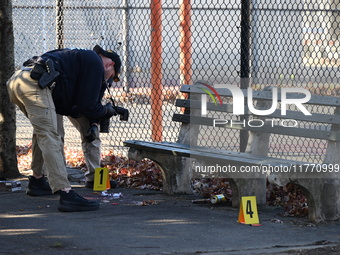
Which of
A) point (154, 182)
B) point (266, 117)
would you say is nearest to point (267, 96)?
point (266, 117)

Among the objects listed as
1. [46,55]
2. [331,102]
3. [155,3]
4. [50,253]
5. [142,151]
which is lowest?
[50,253]

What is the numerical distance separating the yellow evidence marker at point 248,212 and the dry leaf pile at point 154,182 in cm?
50

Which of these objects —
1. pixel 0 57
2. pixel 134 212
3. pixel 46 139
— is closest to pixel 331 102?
pixel 134 212

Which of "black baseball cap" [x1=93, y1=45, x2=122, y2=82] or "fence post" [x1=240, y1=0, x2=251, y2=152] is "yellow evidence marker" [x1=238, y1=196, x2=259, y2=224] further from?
"black baseball cap" [x1=93, y1=45, x2=122, y2=82]

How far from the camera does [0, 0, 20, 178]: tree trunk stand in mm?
8062

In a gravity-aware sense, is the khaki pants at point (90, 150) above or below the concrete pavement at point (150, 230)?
above

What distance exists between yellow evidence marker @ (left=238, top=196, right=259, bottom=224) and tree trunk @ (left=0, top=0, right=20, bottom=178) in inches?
129

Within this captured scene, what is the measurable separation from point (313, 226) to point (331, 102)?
1.08 m

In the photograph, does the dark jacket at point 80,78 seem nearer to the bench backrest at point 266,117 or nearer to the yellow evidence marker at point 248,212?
the bench backrest at point 266,117

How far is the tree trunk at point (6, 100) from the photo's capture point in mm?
8062

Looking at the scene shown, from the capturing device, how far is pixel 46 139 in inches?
255

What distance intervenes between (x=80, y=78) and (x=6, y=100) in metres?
1.84

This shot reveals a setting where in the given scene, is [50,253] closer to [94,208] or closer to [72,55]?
[94,208]

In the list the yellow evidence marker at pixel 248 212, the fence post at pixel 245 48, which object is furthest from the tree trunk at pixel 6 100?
the yellow evidence marker at pixel 248 212
